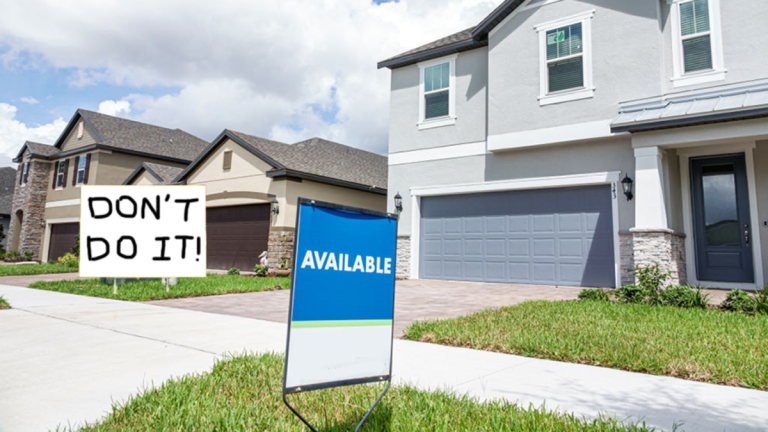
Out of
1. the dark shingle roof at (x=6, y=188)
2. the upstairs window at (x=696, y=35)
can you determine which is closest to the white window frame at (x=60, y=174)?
the dark shingle roof at (x=6, y=188)

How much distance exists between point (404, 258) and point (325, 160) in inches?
301

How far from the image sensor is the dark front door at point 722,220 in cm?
1055

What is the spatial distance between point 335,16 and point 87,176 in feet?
61.1

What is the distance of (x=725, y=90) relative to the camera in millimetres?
10047

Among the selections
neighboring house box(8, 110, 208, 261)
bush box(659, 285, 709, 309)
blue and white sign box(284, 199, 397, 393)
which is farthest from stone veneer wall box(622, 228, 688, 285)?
neighboring house box(8, 110, 208, 261)

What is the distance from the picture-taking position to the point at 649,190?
32.9ft

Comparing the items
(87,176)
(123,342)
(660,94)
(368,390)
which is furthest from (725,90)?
(87,176)

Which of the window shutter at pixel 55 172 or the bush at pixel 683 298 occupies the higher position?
the window shutter at pixel 55 172

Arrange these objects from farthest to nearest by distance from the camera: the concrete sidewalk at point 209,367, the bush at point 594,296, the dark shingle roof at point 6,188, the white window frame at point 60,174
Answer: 1. the dark shingle roof at point 6,188
2. the white window frame at point 60,174
3. the bush at point 594,296
4. the concrete sidewalk at point 209,367

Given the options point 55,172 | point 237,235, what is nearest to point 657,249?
point 237,235

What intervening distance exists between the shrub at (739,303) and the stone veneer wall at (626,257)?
326 centimetres

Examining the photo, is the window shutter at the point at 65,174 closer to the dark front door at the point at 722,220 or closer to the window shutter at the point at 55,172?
the window shutter at the point at 55,172

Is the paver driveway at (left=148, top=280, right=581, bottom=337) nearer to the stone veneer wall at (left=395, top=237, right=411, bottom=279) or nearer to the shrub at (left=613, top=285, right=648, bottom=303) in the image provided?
the shrub at (left=613, top=285, right=648, bottom=303)

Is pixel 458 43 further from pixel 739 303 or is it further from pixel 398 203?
pixel 739 303
